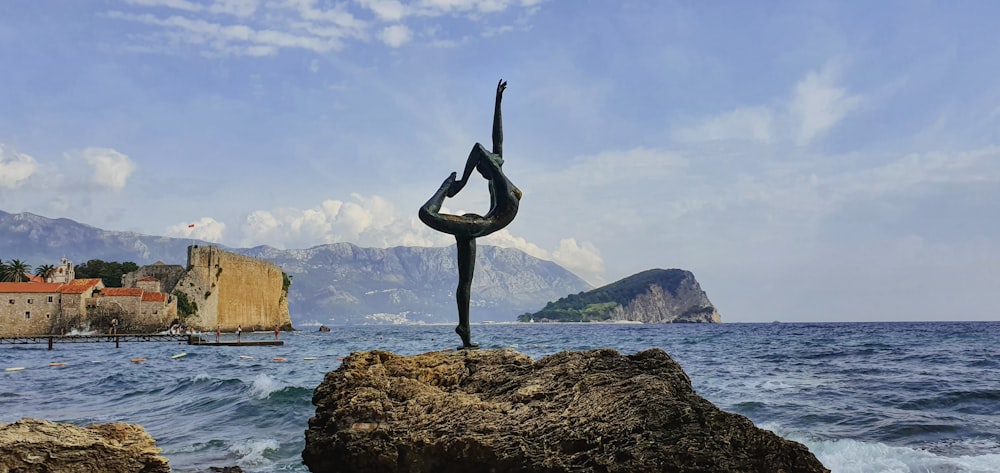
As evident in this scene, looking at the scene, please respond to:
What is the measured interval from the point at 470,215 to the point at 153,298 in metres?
59.9

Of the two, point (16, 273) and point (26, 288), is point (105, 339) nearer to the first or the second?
point (26, 288)

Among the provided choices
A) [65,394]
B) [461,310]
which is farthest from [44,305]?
[461,310]

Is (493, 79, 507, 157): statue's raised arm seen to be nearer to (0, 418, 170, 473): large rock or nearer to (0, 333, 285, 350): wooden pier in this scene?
(0, 418, 170, 473): large rock

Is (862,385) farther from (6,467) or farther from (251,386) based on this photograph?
(6,467)

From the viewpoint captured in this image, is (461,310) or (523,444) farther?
(461,310)

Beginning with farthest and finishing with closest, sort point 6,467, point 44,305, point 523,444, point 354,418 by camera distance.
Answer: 1. point 44,305
2. point 6,467
3. point 354,418
4. point 523,444

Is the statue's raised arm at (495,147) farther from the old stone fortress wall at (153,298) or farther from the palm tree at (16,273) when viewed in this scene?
the palm tree at (16,273)

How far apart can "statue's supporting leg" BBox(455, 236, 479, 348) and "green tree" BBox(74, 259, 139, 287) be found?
70.5 meters

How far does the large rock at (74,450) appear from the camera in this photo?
588cm

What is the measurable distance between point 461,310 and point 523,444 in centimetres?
351

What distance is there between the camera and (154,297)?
200 ft

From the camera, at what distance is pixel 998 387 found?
56.4 feet

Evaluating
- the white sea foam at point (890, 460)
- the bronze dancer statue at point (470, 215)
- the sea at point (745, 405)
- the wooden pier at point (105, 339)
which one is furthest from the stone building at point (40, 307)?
the white sea foam at point (890, 460)

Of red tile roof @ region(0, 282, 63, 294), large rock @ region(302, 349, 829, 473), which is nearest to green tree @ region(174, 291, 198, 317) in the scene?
red tile roof @ region(0, 282, 63, 294)
